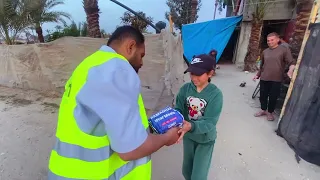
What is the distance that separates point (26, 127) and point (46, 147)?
948mm

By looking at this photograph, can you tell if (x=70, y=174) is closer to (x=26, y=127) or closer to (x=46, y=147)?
(x=46, y=147)

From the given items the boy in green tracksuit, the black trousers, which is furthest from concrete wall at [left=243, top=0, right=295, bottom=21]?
the boy in green tracksuit

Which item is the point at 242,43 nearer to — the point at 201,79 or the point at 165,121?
the point at 201,79

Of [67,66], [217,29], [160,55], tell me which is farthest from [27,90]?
[217,29]

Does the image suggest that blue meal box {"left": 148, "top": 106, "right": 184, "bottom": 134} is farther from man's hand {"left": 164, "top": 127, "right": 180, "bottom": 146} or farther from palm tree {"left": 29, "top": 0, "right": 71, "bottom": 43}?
palm tree {"left": 29, "top": 0, "right": 71, "bottom": 43}

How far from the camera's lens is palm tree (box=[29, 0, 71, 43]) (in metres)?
7.71

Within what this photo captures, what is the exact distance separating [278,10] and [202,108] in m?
11.2

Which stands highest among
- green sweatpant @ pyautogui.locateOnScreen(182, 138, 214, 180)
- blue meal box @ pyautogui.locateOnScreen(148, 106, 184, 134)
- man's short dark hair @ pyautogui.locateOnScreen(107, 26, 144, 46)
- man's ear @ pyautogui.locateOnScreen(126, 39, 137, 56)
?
man's short dark hair @ pyautogui.locateOnScreen(107, 26, 144, 46)

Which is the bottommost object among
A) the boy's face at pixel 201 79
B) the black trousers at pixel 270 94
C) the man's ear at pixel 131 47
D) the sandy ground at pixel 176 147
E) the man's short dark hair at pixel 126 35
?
the sandy ground at pixel 176 147

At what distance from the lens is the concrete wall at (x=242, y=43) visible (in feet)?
38.8

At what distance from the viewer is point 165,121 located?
3.87ft

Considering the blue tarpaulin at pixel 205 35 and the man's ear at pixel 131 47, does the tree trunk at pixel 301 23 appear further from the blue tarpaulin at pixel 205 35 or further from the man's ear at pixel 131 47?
the blue tarpaulin at pixel 205 35

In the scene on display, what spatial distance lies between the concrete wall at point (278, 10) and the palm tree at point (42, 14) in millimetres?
8210

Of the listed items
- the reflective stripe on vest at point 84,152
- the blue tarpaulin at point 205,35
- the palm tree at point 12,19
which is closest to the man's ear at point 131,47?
the reflective stripe on vest at point 84,152
